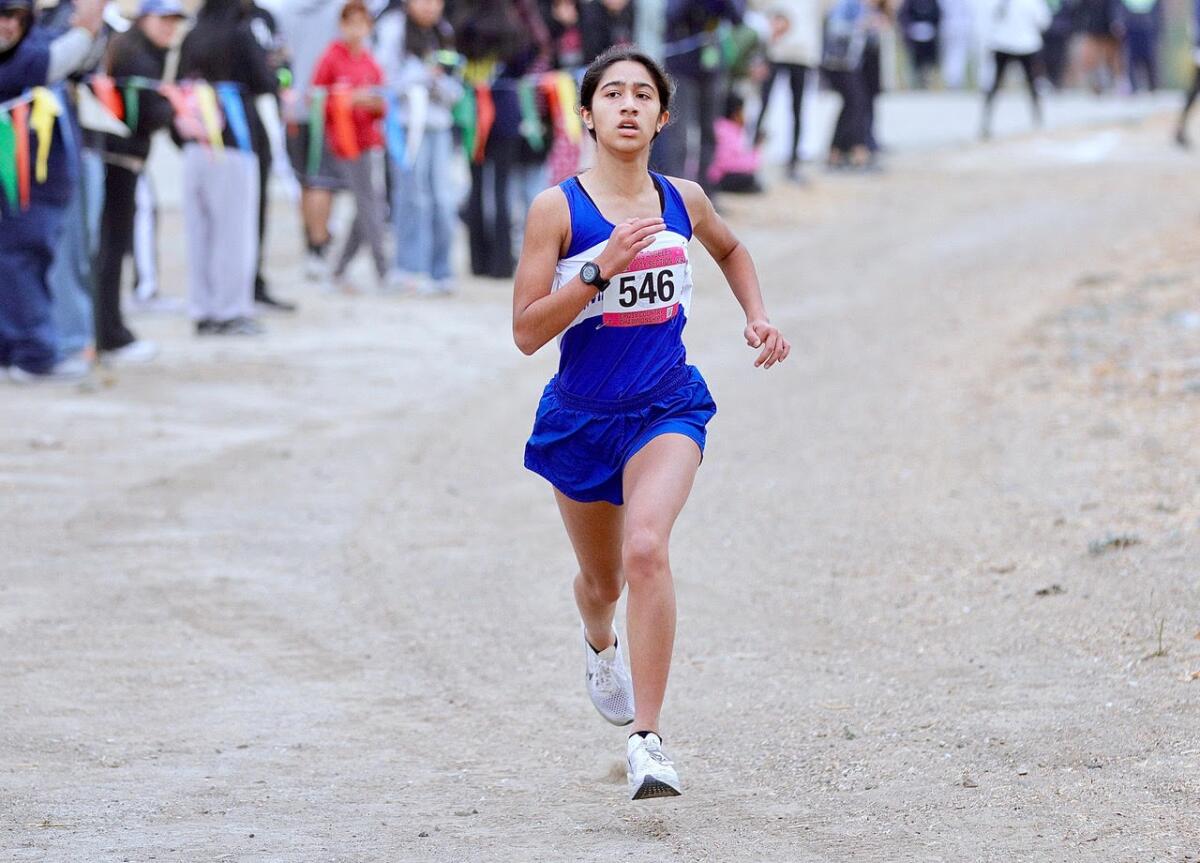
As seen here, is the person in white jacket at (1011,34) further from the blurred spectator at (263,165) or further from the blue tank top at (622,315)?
the blue tank top at (622,315)

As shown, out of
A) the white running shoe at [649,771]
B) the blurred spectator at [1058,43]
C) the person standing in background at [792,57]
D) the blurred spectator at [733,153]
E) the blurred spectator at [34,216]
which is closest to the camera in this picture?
the white running shoe at [649,771]

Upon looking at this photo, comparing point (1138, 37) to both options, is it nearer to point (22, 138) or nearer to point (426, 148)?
point (426, 148)

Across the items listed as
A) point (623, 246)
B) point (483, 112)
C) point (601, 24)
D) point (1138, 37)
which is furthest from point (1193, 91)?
point (623, 246)

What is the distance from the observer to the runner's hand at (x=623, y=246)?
468 centimetres

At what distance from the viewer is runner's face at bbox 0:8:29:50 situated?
9836mm

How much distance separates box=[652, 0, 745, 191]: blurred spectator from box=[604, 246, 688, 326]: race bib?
11.2 m

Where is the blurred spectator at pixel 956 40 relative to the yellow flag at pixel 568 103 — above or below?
above

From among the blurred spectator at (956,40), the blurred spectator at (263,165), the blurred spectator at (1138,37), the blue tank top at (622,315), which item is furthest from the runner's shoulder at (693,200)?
the blurred spectator at (1138,37)

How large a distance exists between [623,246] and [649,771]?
4.26ft

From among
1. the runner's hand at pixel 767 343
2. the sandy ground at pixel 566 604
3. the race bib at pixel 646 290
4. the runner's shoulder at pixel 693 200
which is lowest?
the sandy ground at pixel 566 604

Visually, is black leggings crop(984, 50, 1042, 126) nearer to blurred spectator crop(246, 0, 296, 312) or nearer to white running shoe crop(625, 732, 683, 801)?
blurred spectator crop(246, 0, 296, 312)

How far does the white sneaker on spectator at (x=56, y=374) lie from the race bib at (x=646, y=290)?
249 inches

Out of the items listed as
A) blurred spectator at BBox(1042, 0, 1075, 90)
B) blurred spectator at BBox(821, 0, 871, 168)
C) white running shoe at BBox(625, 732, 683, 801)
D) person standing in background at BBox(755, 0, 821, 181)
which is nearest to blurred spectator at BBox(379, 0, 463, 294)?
person standing in background at BBox(755, 0, 821, 181)

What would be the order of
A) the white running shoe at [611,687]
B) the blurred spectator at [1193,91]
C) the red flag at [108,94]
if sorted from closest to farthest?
the white running shoe at [611,687] → the red flag at [108,94] → the blurred spectator at [1193,91]
